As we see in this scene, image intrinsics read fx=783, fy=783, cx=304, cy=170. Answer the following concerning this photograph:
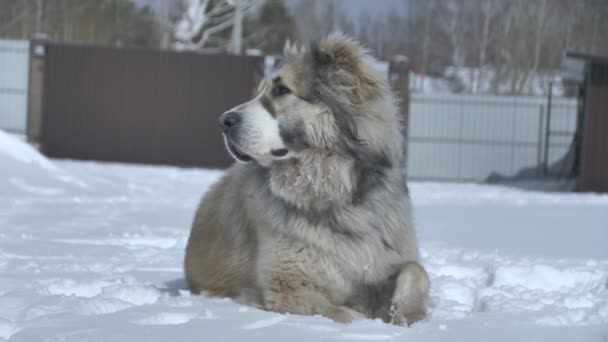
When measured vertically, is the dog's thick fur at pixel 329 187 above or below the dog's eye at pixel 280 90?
below

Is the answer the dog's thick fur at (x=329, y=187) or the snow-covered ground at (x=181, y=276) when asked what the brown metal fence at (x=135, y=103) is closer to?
the snow-covered ground at (x=181, y=276)

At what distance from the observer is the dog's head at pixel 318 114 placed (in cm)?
437

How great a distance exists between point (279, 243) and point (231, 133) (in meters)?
0.67

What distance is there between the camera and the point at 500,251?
7422 millimetres

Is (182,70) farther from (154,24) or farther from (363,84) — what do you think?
(154,24)

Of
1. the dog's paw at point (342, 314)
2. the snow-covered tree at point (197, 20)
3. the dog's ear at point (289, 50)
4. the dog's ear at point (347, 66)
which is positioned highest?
the snow-covered tree at point (197, 20)

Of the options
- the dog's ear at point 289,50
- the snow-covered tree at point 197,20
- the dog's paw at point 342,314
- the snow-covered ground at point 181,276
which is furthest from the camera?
the snow-covered tree at point 197,20

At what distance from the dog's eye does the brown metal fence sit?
15709 millimetres

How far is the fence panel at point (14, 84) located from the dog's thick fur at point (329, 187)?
56.5 ft

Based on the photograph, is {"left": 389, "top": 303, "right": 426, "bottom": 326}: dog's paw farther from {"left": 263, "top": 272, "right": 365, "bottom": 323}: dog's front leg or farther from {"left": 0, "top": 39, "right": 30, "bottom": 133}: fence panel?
{"left": 0, "top": 39, "right": 30, "bottom": 133}: fence panel

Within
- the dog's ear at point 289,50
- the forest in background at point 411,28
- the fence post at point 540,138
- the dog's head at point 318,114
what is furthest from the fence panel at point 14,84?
the dog's head at point 318,114

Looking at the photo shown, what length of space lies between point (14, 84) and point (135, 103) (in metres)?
3.18

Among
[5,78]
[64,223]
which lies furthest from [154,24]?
[64,223]

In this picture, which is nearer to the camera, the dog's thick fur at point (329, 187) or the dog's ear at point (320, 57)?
the dog's thick fur at point (329, 187)
